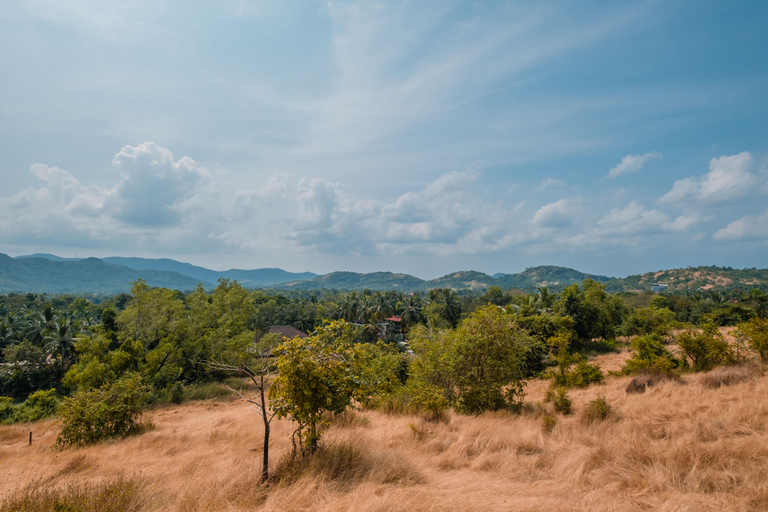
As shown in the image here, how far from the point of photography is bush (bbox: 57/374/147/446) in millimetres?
10539

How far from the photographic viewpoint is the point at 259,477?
5.85 metres

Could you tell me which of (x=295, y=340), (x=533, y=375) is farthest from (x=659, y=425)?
(x=533, y=375)

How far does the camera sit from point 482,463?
6.61 metres

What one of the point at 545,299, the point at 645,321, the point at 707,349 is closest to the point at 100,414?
the point at 707,349

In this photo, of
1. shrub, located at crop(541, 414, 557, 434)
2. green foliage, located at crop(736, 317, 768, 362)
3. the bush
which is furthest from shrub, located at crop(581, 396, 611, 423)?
the bush

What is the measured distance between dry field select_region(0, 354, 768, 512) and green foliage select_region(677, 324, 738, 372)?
2717 millimetres

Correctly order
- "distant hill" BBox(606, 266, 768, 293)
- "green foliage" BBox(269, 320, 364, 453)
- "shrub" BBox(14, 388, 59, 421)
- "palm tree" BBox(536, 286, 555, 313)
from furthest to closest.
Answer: "distant hill" BBox(606, 266, 768, 293) < "palm tree" BBox(536, 286, 555, 313) < "shrub" BBox(14, 388, 59, 421) < "green foliage" BBox(269, 320, 364, 453)

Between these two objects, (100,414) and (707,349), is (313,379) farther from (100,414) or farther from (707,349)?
(707,349)

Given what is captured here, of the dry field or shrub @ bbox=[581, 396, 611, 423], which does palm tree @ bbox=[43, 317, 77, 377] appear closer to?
the dry field

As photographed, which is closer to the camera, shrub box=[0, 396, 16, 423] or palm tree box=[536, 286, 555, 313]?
shrub box=[0, 396, 16, 423]

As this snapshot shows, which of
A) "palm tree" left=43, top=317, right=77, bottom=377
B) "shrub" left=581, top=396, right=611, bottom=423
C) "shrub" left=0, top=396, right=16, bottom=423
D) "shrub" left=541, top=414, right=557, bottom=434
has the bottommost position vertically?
"shrub" left=0, top=396, right=16, bottom=423

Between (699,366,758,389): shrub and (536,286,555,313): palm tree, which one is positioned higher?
(536,286,555,313): palm tree

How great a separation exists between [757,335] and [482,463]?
1330 cm

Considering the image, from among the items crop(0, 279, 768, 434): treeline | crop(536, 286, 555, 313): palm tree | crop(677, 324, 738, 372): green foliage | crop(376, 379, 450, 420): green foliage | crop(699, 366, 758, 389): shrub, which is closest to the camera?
crop(376, 379, 450, 420): green foliage
